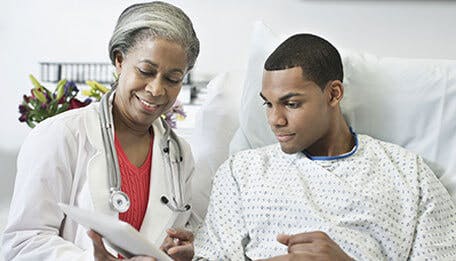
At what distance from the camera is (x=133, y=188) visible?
132cm

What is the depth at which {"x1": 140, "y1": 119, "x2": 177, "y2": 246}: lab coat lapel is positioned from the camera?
4.27 feet

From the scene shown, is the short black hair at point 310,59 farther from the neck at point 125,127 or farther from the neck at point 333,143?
the neck at point 125,127

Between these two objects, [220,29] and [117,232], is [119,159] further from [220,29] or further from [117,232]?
[220,29]

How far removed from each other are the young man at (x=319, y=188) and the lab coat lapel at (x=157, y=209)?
3.7 inches

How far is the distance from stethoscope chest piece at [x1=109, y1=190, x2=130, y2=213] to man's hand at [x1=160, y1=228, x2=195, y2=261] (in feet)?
0.38

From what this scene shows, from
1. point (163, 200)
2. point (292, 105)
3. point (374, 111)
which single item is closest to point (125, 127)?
point (163, 200)

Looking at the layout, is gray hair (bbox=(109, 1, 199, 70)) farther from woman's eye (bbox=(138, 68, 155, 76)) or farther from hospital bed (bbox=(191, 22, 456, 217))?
hospital bed (bbox=(191, 22, 456, 217))

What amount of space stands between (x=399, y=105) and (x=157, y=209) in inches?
26.1

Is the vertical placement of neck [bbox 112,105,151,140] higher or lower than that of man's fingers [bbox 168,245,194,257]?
higher

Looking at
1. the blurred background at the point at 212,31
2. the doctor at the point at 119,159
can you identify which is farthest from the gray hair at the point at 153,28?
the blurred background at the point at 212,31

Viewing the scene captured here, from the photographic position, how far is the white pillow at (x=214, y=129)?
63.2 inches

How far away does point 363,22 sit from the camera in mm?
1899

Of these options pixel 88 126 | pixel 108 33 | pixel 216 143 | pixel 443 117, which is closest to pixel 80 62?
pixel 108 33

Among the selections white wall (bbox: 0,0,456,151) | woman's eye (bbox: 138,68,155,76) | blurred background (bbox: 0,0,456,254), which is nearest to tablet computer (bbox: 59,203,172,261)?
woman's eye (bbox: 138,68,155,76)
